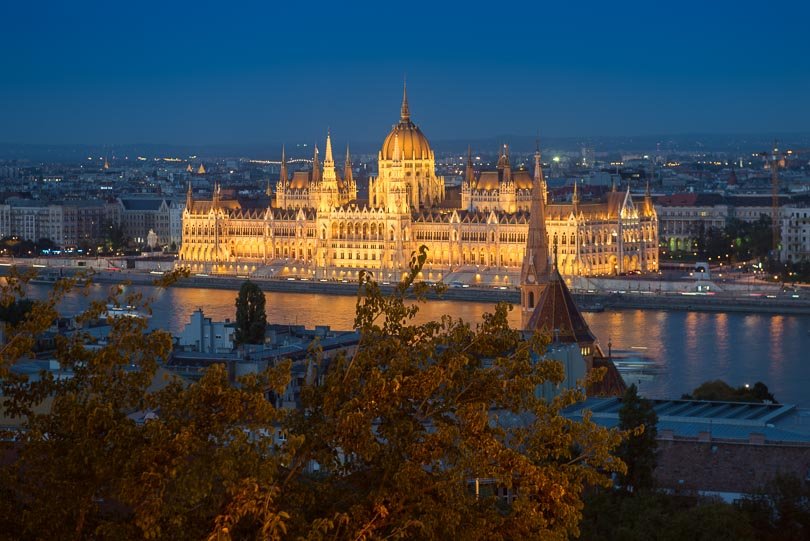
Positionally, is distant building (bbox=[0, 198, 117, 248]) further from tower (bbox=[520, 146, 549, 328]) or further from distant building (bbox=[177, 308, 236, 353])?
distant building (bbox=[177, 308, 236, 353])

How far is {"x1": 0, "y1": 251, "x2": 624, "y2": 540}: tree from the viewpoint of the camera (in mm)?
6594

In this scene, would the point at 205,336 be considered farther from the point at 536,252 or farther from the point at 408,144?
the point at 408,144

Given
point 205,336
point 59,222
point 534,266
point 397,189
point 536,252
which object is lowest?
point 59,222

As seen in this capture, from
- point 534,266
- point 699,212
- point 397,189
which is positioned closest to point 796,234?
point 699,212

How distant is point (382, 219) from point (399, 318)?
39065 mm


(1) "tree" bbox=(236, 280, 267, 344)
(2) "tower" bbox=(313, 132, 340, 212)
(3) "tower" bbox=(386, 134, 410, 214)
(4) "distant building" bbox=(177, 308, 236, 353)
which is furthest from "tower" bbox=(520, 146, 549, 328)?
(2) "tower" bbox=(313, 132, 340, 212)

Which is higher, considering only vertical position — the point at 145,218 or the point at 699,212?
the point at 699,212

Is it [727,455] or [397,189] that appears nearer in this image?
[727,455]

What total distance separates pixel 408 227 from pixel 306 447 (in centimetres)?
3910

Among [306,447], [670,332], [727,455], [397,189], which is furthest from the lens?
[397,189]

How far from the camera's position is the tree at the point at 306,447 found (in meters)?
6.59

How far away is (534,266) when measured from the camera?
22688 millimetres

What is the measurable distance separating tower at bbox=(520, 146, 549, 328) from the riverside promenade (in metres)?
12.6

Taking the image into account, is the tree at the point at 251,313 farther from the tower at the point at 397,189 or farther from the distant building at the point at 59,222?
the distant building at the point at 59,222
